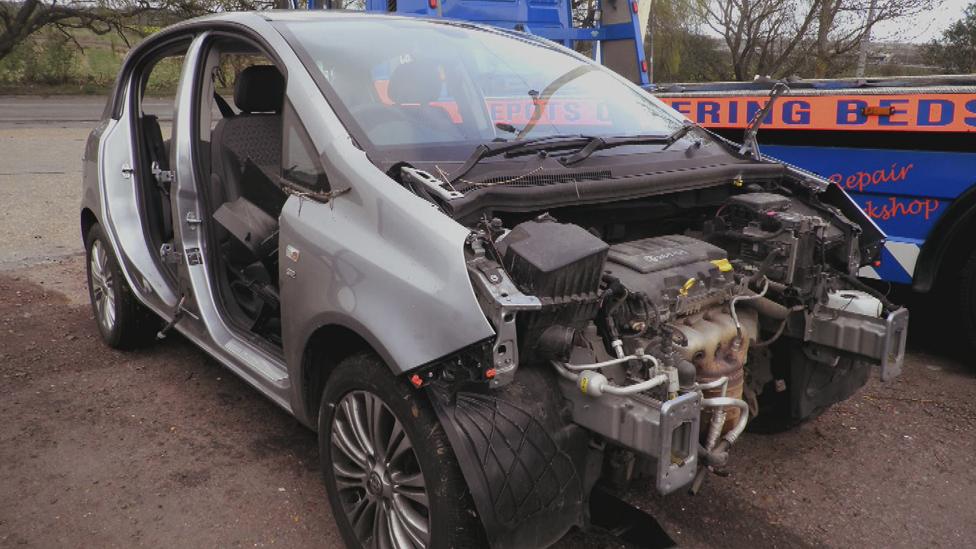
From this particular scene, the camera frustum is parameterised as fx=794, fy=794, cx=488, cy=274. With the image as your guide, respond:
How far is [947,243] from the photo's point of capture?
4637 millimetres

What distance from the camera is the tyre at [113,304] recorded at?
4.65 m

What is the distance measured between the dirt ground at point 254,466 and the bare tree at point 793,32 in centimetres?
1259

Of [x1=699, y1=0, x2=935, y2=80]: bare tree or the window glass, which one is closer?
the window glass

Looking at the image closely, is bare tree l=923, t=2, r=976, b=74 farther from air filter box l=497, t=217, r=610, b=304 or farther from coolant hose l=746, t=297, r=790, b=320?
air filter box l=497, t=217, r=610, b=304

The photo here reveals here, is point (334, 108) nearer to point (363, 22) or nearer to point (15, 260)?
point (363, 22)

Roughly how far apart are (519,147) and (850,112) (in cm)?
284

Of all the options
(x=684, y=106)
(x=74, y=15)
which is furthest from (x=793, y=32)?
(x=74, y=15)

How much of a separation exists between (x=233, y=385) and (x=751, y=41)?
15.9 meters

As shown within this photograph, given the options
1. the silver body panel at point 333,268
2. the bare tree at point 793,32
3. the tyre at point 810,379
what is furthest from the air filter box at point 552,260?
the bare tree at point 793,32

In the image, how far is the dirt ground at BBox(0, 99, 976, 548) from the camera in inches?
122

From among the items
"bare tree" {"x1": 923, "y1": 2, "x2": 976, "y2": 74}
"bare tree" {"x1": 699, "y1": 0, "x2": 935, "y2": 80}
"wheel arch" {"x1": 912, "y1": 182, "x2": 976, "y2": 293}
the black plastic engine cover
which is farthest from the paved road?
"bare tree" {"x1": 923, "y1": 2, "x2": 976, "y2": 74}

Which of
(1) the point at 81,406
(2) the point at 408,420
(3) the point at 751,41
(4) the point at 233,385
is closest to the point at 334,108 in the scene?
(2) the point at 408,420

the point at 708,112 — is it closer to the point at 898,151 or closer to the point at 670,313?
the point at 898,151

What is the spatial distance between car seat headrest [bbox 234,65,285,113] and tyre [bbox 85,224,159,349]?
135cm
